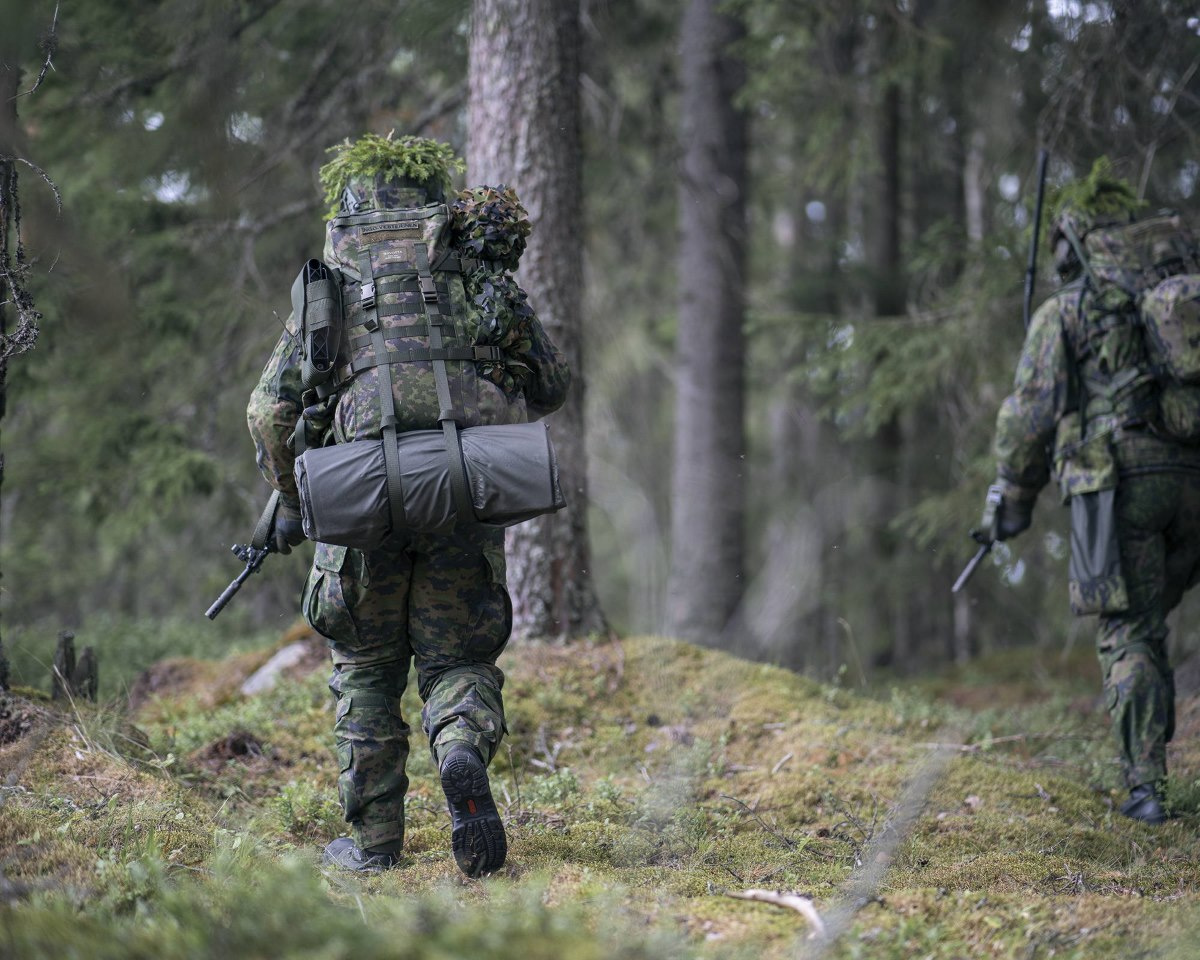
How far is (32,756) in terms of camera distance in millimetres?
4383

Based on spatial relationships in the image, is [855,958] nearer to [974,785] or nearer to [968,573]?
[974,785]

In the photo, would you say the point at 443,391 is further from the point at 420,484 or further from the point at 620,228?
the point at 620,228

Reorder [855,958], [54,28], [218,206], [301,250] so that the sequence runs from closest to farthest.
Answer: [855,958] < [54,28] < [218,206] < [301,250]

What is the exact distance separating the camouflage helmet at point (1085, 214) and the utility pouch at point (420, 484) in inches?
141

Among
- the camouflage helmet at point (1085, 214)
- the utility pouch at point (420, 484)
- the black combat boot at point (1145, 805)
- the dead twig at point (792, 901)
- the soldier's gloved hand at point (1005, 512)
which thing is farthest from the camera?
the soldier's gloved hand at point (1005, 512)

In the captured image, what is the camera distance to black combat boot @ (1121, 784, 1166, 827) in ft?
16.4

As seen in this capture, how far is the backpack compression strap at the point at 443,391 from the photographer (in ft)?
11.8

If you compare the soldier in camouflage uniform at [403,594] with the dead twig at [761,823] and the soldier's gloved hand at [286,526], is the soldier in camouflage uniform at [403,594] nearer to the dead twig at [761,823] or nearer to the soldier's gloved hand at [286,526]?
the soldier's gloved hand at [286,526]

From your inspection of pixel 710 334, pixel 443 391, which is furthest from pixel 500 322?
pixel 710 334

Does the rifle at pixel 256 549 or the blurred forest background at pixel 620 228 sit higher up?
the blurred forest background at pixel 620 228

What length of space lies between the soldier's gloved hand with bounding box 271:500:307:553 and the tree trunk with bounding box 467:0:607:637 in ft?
7.90

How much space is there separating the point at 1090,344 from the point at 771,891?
340 centimetres

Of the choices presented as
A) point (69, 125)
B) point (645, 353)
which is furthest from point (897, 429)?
point (69, 125)

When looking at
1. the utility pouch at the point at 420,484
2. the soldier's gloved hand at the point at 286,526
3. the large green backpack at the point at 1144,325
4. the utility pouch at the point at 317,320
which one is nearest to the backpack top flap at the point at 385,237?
the utility pouch at the point at 317,320
